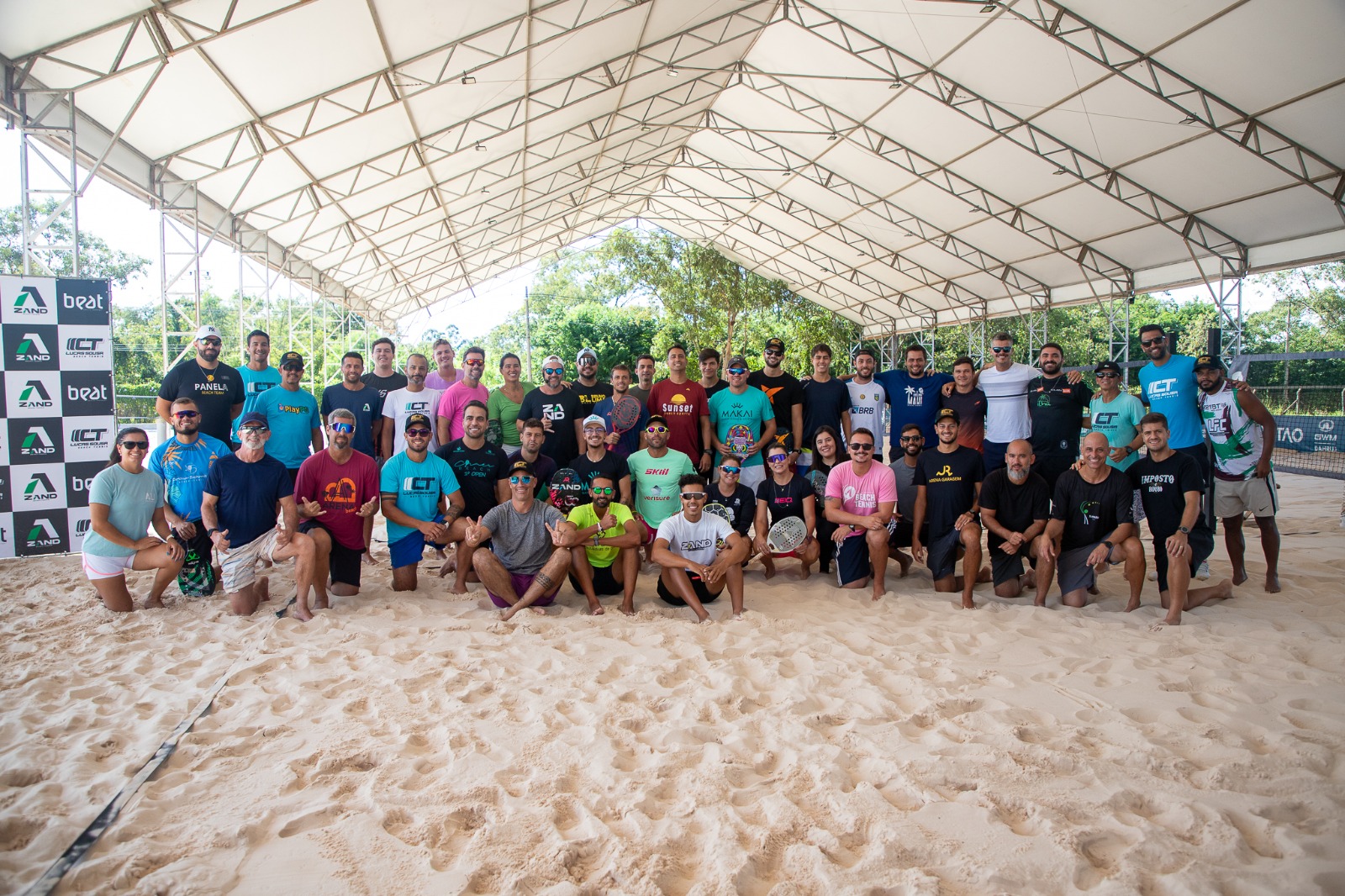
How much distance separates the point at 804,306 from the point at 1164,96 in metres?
16.8

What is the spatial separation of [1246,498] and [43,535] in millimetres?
8925

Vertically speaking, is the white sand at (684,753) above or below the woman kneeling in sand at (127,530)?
below

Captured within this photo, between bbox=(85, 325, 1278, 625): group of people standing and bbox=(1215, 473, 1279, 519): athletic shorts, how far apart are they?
0.05 ft

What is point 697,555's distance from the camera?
482cm

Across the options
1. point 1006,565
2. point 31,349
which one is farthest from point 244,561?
point 1006,565

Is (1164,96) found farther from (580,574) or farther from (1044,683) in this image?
(580,574)

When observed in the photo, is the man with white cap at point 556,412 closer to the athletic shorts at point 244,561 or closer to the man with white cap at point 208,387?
the athletic shorts at point 244,561

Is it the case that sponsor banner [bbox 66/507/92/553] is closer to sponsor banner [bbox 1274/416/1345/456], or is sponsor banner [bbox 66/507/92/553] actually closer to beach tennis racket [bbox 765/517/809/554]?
beach tennis racket [bbox 765/517/809/554]

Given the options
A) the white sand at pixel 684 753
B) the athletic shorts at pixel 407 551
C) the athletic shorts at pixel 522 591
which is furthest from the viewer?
the athletic shorts at pixel 407 551

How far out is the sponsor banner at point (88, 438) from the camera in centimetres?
556

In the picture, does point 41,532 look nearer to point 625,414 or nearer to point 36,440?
point 36,440

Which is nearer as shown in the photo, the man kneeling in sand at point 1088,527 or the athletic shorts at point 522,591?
the man kneeling in sand at point 1088,527

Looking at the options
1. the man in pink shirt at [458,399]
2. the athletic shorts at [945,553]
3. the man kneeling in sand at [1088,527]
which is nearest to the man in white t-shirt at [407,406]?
the man in pink shirt at [458,399]

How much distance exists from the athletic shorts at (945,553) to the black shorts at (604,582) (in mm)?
2338
